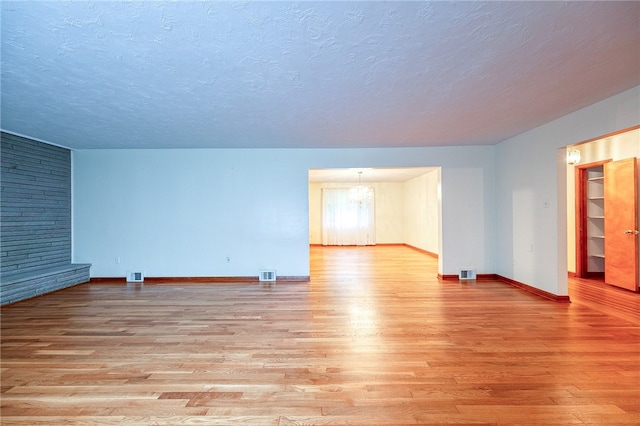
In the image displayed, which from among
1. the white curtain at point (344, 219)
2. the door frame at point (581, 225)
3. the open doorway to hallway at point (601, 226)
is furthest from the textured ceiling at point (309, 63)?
the white curtain at point (344, 219)

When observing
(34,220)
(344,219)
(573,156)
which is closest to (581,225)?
(573,156)

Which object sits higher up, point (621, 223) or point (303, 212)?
point (303, 212)

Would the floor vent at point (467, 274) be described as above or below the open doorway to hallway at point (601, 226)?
below

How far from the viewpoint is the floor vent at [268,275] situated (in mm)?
5762

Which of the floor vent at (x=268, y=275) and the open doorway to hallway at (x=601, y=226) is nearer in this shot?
the open doorway to hallway at (x=601, y=226)

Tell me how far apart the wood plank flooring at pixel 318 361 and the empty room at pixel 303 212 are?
2cm

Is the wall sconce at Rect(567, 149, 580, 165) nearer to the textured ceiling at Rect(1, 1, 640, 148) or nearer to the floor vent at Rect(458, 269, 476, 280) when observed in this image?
the textured ceiling at Rect(1, 1, 640, 148)

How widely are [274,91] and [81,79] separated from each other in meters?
1.77

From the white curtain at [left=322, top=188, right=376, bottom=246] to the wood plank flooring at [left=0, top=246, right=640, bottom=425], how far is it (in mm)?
7448

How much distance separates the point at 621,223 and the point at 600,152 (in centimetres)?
133

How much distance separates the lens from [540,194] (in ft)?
15.1

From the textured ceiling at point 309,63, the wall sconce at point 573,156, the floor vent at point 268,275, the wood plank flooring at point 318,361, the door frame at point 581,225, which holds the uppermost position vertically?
the textured ceiling at point 309,63

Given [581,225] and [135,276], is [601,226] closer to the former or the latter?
[581,225]

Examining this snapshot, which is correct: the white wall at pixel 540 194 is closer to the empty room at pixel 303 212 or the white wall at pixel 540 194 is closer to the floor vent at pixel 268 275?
the empty room at pixel 303 212
